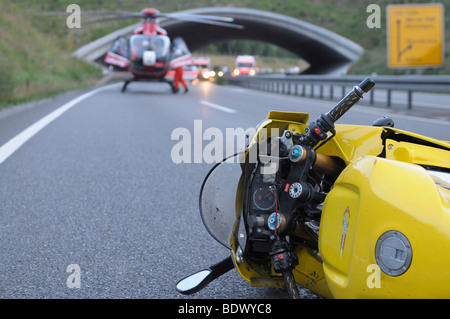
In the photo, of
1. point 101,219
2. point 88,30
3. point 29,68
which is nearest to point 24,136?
point 101,219

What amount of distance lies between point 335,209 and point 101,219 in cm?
248

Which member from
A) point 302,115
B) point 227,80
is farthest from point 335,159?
point 227,80

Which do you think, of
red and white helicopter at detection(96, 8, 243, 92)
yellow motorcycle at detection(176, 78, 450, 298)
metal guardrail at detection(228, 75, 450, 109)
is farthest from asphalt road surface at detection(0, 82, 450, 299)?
red and white helicopter at detection(96, 8, 243, 92)

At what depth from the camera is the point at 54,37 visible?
1721 inches

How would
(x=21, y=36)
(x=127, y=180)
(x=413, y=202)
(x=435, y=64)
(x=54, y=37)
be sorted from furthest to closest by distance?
(x=54, y=37), (x=21, y=36), (x=435, y=64), (x=127, y=180), (x=413, y=202)

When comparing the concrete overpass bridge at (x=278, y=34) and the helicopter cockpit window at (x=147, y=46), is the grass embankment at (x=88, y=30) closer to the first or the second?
the concrete overpass bridge at (x=278, y=34)

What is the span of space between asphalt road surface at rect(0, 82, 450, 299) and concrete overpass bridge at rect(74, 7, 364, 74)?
122ft

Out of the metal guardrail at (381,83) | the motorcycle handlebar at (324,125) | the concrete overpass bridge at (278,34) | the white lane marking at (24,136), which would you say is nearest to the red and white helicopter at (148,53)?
the metal guardrail at (381,83)

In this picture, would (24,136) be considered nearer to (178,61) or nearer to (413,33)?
(413,33)

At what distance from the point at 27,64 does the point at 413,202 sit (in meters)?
24.7

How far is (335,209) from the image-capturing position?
6.56 feet

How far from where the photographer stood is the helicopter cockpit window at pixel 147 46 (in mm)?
23156

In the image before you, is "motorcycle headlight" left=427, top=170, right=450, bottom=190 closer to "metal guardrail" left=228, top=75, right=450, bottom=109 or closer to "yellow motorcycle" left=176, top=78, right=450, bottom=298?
"yellow motorcycle" left=176, top=78, right=450, bottom=298
